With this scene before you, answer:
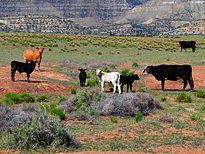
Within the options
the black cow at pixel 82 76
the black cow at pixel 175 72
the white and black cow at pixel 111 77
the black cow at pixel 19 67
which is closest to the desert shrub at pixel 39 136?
the white and black cow at pixel 111 77

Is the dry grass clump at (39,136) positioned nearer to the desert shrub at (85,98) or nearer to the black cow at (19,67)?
the desert shrub at (85,98)

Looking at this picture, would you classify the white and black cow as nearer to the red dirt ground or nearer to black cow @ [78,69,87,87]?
the red dirt ground

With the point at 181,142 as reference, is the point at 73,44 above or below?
above

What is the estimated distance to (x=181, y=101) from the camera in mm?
16359

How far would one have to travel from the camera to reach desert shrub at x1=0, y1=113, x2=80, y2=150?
8102 millimetres

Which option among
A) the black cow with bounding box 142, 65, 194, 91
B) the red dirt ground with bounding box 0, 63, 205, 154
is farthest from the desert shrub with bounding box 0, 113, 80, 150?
the black cow with bounding box 142, 65, 194, 91

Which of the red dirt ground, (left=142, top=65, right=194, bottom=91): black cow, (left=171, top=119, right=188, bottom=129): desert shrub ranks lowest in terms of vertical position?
(left=171, top=119, right=188, bottom=129): desert shrub

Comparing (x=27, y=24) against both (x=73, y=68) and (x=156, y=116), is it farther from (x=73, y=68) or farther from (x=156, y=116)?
(x=156, y=116)

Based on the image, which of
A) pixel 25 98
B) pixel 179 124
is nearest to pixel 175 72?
pixel 179 124

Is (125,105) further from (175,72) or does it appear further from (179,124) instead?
(175,72)

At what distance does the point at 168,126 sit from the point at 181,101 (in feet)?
18.2

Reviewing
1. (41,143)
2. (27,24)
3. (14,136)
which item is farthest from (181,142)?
(27,24)

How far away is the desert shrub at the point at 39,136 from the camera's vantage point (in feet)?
26.6

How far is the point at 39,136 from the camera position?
8.30 meters
